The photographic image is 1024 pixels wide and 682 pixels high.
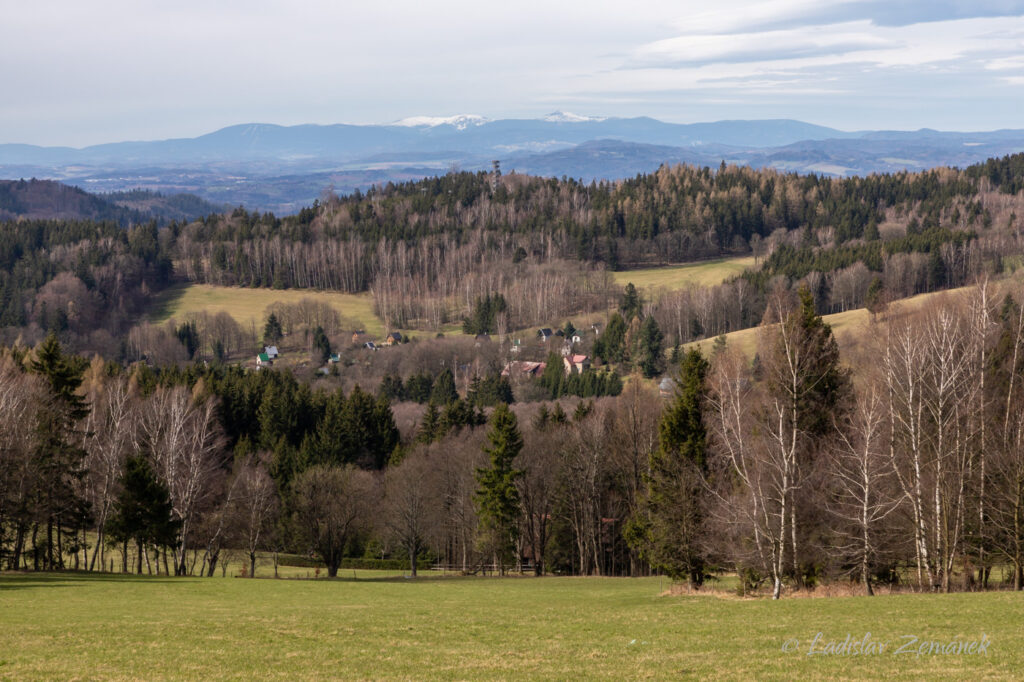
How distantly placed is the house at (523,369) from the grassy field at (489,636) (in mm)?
100309

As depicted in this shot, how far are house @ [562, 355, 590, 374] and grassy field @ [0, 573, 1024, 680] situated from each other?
101 meters

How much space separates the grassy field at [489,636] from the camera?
54.9 ft

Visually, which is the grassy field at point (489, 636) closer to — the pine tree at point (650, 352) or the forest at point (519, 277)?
the pine tree at point (650, 352)

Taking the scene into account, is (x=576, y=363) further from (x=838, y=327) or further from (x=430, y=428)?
(x=430, y=428)

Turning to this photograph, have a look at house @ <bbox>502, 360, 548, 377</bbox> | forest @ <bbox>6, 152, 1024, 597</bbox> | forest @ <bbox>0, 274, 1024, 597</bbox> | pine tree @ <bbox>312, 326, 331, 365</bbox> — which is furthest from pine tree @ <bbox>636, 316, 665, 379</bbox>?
forest @ <bbox>0, 274, 1024, 597</bbox>

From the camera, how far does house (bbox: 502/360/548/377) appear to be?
131500 millimetres

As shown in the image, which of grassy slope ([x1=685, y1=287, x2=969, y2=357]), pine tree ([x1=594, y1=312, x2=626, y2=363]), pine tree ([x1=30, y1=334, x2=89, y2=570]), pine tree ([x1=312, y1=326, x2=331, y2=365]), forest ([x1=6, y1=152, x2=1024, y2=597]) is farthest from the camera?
pine tree ([x1=312, y1=326, x2=331, y2=365])

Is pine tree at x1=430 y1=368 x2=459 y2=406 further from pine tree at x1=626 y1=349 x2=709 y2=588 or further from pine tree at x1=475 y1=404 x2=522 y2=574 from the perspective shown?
pine tree at x1=626 y1=349 x2=709 y2=588

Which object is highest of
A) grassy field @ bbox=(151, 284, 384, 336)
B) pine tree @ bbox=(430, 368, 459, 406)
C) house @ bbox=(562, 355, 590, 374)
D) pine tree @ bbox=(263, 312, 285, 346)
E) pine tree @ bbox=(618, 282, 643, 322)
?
pine tree @ bbox=(618, 282, 643, 322)

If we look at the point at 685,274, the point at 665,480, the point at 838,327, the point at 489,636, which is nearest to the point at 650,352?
the point at 838,327

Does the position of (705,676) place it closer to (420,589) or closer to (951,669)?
(951,669)

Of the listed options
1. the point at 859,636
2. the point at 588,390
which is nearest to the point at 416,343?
the point at 588,390

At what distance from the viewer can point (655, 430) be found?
49906 mm

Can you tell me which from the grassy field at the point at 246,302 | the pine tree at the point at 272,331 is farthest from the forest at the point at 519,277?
the grassy field at the point at 246,302
